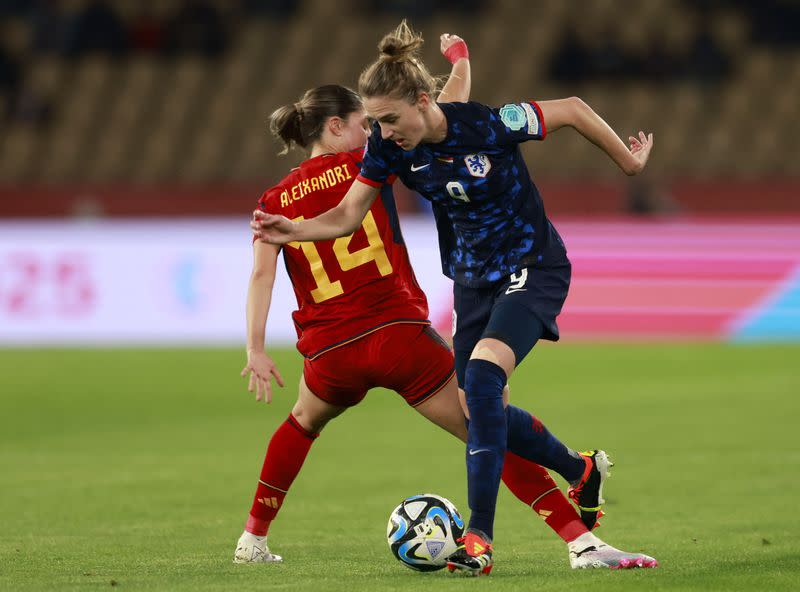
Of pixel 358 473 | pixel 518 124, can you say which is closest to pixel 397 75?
pixel 518 124

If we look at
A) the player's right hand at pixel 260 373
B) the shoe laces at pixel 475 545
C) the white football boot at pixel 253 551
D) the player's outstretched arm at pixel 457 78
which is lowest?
the shoe laces at pixel 475 545

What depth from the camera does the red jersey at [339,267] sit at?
18.7 feet

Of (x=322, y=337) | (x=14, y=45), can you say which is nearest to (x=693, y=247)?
(x=322, y=337)

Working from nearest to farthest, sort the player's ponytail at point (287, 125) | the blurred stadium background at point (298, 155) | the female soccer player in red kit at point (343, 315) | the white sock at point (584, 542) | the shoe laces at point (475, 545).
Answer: the shoe laces at point (475, 545) < the white sock at point (584, 542) < the female soccer player in red kit at point (343, 315) < the player's ponytail at point (287, 125) < the blurred stadium background at point (298, 155)

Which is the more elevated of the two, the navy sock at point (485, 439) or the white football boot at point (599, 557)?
the navy sock at point (485, 439)

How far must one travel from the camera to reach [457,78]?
19.2 feet

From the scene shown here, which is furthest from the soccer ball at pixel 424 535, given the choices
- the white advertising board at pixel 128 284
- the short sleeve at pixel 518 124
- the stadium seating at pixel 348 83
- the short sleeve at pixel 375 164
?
the stadium seating at pixel 348 83

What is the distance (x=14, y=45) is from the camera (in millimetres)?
→ 25375

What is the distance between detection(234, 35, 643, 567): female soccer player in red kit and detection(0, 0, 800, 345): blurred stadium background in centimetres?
1027

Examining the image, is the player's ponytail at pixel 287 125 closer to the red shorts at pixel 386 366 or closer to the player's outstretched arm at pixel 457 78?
the player's outstretched arm at pixel 457 78

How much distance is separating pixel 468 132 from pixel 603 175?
16790 mm

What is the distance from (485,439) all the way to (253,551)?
1.16m

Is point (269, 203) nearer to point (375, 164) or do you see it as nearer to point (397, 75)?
point (375, 164)

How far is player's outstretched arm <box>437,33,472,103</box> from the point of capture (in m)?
5.80
